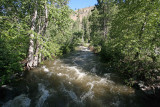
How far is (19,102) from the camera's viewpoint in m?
4.79

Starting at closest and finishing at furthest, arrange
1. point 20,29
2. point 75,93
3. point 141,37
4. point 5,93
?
point 5,93 < point 75,93 < point 141,37 < point 20,29

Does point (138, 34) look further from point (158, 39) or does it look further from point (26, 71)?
point (26, 71)

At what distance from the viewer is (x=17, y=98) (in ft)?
16.6

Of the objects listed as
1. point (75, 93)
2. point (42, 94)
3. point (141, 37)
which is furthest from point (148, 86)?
point (42, 94)

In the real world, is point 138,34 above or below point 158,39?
above

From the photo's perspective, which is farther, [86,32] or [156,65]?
[86,32]

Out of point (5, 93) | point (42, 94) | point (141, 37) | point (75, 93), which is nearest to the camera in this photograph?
point (5, 93)

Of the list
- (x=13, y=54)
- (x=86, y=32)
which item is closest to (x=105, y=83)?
(x=13, y=54)

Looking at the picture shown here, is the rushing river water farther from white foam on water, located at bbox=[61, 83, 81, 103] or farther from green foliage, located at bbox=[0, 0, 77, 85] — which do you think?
green foliage, located at bbox=[0, 0, 77, 85]

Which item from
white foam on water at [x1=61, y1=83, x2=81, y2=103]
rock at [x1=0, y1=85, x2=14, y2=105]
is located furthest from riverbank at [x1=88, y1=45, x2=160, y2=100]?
rock at [x1=0, y1=85, x2=14, y2=105]

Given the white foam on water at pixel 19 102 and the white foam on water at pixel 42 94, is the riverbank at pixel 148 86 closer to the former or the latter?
the white foam on water at pixel 42 94

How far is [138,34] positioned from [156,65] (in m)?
2.52

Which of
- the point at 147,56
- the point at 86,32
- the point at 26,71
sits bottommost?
the point at 26,71

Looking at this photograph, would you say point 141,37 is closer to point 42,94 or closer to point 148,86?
point 148,86
